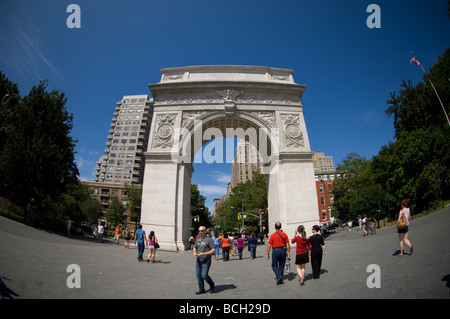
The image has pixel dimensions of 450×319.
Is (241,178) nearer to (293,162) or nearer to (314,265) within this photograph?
(293,162)

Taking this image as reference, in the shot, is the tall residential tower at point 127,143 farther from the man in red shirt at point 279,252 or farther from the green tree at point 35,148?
the man in red shirt at point 279,252

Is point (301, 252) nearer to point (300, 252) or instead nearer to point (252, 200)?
point (300, 252)

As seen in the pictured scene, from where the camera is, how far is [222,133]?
25203 mm

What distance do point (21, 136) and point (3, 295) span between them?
17.9 metres

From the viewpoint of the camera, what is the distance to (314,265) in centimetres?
647

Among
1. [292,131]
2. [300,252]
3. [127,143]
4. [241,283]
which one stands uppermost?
[127,143]

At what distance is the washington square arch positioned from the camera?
62.7 ft

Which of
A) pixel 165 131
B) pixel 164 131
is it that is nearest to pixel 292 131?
pixel 165 131

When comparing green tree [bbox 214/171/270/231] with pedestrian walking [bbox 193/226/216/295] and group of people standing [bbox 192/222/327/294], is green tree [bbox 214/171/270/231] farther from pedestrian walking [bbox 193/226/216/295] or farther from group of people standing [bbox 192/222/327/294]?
pedestrian walking [bbox 193/226/216/295]

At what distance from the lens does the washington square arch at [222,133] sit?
19109 mm

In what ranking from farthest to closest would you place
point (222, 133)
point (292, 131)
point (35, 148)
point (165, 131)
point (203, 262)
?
point (222, 133), point (292, 131), point (165, 131), point (35, 148), point (203, 262)

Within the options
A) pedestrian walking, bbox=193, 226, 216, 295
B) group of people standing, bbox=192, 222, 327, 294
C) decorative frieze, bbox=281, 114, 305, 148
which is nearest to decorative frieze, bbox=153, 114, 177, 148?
decorative frieze, bbox=281, 114, 305, 148
